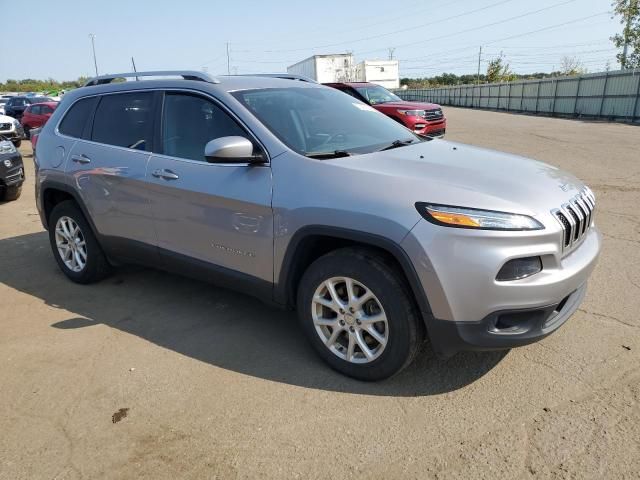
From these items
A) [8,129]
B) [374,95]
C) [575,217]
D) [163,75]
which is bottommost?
[8,129]

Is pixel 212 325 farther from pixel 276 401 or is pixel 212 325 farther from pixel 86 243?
pixel 86 243

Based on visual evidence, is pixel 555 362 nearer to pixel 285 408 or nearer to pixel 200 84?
pixel 285 408

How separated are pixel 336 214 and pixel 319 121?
1088 mm

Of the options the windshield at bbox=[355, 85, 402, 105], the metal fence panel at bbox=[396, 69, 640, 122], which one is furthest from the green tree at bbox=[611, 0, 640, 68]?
the windshield at bbox=[355, 85, 402, 105]

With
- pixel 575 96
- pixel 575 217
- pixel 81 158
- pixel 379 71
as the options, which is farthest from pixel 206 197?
pixel 379 71

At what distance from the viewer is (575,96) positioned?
91.8 feet

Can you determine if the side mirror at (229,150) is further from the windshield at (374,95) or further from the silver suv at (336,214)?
the windshield at (374,95)

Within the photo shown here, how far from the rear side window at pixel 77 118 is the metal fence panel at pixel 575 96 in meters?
24.2

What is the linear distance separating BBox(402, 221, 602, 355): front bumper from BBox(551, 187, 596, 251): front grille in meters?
0.11

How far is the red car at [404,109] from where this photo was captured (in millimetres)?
12914

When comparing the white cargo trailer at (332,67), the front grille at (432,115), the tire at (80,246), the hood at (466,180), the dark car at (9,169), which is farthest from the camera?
the white cargo trailer at (332,67)

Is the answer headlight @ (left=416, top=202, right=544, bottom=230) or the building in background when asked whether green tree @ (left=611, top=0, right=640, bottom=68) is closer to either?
the building in background

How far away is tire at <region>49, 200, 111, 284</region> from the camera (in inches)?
179

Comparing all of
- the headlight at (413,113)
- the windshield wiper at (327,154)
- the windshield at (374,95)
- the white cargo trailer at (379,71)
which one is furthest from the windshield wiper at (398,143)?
the white cargo trailer at (379,71)
